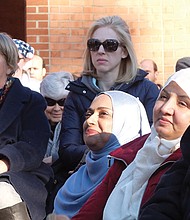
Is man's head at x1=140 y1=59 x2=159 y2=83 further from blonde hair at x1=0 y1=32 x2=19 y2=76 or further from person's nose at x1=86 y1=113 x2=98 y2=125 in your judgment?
person's nose at x1=86 y1=113 x2=98 y2=125

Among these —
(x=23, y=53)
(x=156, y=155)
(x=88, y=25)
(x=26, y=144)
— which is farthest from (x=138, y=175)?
(x=88, y=25)

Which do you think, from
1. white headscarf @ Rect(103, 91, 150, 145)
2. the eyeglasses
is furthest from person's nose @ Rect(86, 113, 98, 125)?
the eyeglasses

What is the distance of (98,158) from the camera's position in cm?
472

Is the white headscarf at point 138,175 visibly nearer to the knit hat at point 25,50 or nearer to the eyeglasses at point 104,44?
the eyeglasses at point 104,44

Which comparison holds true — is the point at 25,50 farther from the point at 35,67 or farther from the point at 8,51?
the point at 8,51

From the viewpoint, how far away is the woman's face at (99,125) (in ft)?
15.4

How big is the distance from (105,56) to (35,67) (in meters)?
2.54

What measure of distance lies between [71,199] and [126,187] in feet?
2.86

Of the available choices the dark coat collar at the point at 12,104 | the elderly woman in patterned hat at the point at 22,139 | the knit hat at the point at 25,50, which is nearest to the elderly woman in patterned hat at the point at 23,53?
the knit hat at the point at 25,50

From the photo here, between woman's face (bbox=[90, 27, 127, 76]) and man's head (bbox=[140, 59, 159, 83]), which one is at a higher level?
woman's face (bbox=[90, 27, 127, 76])

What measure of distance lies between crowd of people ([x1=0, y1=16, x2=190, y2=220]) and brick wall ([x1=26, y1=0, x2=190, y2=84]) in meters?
1.99

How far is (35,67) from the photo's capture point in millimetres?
8227

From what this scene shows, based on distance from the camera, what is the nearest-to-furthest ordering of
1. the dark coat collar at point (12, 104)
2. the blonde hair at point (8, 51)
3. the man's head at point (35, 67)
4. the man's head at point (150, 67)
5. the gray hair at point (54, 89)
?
the dark coat collar at point (12, 104) → the blonde hair at point (8, 51) → the gray hair at point (54, 89) → the man's head at point (35, 67) → the man's head at point (150, 67)

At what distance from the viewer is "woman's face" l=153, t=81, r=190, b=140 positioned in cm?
388
